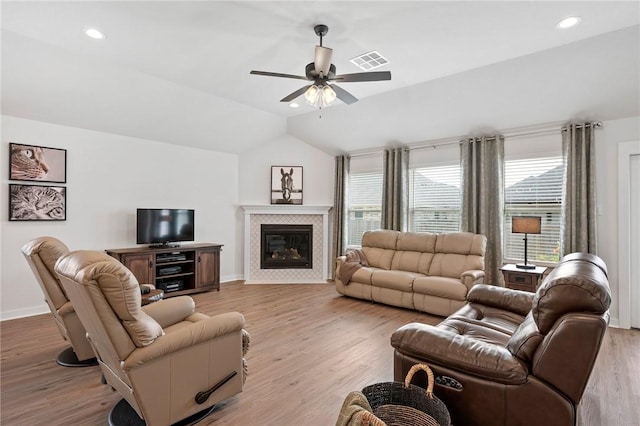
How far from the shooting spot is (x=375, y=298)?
5066 millimetres

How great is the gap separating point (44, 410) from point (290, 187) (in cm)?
519

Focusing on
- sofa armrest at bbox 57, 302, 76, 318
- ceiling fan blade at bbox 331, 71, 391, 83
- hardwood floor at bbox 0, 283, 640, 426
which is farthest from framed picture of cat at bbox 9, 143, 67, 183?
ceiling fan blade at bbox 331, 71, 391, 83

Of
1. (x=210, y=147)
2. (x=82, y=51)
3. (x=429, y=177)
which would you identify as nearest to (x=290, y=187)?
(x=210, y=147)

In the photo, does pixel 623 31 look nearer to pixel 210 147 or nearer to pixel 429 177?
pixel 429 177

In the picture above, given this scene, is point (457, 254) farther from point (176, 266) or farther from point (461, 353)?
point (176, 266)

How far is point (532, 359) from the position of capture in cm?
162

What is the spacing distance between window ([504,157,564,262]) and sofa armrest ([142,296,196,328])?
4562 millimetres

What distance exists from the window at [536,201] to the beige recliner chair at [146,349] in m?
4.37

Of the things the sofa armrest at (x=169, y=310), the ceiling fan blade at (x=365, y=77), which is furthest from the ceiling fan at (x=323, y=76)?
the sofa armrest at (x=169, y=310)

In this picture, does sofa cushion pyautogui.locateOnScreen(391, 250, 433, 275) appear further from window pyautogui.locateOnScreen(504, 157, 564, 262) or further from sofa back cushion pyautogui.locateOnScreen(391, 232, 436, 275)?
window pyautogui.locateOnScreen(504, 157, 564, 262)

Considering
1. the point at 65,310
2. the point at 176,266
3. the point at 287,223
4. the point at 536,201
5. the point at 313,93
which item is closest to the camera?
the point at 65,310

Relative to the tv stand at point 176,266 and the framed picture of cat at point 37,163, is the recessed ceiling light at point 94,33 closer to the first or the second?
the framed picture of cat at point 37,163

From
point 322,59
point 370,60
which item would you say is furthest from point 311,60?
point 322,59

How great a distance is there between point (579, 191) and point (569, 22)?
224cm
